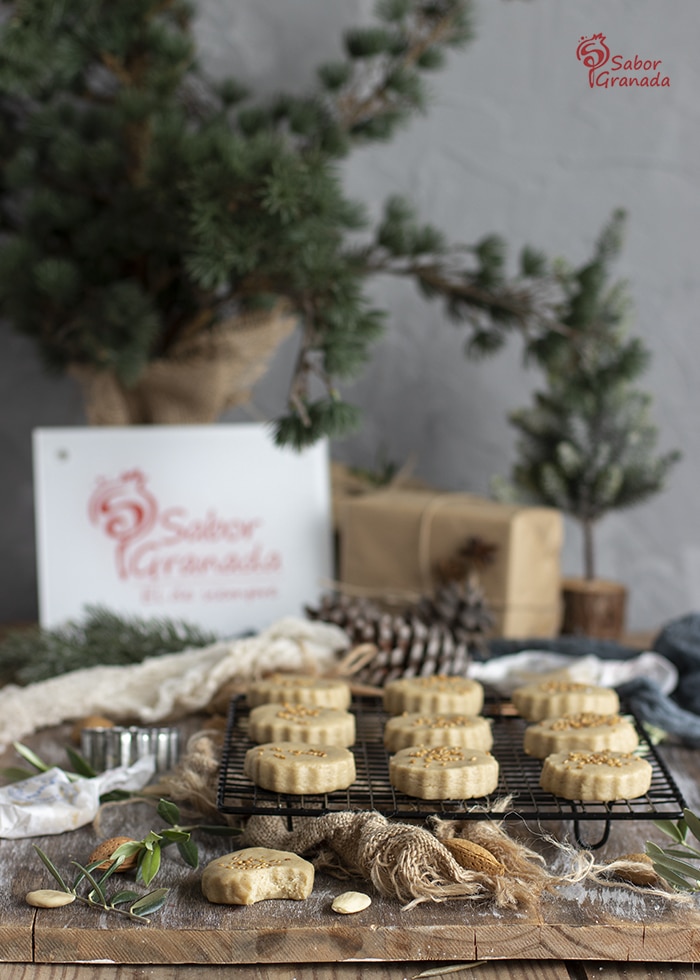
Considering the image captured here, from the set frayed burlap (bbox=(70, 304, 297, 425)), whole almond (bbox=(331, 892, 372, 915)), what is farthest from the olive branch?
frayed burlap (bbox=(70, 304, 297, 425))

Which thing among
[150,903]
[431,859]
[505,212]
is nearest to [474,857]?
[431,859]

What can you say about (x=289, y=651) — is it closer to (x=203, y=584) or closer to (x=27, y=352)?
(x=203, y=584)

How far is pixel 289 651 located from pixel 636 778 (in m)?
0.53

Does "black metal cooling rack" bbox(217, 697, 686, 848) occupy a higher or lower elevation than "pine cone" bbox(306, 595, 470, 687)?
lower

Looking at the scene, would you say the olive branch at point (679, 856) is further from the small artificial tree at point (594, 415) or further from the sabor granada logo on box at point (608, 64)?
the sabor granada logo on box at point (608, 64)

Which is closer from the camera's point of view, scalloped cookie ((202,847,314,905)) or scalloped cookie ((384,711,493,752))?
scalloped cookie ((202,847,314,905))

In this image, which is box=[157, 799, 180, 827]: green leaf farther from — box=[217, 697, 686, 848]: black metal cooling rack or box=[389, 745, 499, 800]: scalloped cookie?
box=[389, 745, 499, 800]: scalloped cookie

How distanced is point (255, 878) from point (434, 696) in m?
0.33

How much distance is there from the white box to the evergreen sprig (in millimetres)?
102

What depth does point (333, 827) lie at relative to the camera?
2.49ft

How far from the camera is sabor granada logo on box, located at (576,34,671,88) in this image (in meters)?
1.24

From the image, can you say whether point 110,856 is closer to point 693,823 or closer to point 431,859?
point 431,859

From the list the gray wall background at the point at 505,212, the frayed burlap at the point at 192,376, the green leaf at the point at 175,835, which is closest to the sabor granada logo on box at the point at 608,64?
the gray wall background at the point at 505,212

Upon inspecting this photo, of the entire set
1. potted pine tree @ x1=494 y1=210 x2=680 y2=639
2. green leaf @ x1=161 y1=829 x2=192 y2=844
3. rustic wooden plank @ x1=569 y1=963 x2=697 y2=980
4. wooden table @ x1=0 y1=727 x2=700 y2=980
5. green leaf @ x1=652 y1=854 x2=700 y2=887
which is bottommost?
rustic wooden plank @ x1=569 y1=963 x2=697 y2=980
